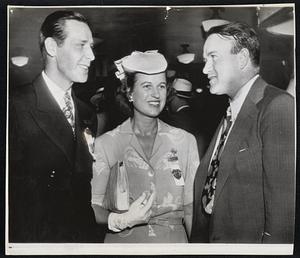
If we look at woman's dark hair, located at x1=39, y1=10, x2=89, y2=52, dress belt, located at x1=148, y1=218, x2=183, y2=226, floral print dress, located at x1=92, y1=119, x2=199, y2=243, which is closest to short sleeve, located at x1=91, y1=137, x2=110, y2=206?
floral print dress, located at x1=92, y1=119, x2=199, y2=243

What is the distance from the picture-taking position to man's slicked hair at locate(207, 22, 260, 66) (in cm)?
98

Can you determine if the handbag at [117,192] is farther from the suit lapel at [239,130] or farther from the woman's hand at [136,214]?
the suit lapel at [239,130]

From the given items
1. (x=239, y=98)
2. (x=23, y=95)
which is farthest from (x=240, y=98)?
(x=23, y=95)

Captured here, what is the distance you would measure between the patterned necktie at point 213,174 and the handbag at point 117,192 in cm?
17

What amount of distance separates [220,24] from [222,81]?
12 cm

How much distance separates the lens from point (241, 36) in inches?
38.7

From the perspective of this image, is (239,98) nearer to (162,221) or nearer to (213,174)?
(213,174)

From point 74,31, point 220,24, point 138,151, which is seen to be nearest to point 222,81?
point 220,24

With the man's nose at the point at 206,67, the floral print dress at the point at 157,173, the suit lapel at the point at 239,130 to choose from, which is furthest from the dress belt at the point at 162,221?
the man's nose at the point at 206,67

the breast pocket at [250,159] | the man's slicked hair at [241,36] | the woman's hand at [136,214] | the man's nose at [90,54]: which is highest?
the man's slicked hair at [241,36]

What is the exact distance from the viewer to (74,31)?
98 centimetres

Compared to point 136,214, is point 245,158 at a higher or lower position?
higher

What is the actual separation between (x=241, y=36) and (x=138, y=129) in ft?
0.99

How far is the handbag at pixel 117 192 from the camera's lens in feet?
3.18
